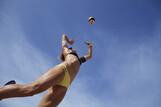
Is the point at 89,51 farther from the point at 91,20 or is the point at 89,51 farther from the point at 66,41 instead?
the point at 91,20

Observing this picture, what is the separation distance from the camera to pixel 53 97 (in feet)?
26.7

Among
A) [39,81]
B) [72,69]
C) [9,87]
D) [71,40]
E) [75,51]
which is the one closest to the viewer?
[9,87]

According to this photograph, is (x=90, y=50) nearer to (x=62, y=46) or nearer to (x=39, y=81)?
(x=62, y=46)

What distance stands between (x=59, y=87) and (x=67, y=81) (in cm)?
31

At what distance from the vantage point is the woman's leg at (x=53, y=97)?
8.04 meters

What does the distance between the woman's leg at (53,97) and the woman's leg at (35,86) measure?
454 mm

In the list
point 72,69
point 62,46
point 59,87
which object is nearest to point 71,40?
point 62,46

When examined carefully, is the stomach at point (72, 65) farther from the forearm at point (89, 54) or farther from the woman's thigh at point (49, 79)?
the forearm at point (89, 54)

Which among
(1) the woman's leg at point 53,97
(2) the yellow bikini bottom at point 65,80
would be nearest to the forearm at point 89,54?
(2) the yellow bikini bottom at point 65,80

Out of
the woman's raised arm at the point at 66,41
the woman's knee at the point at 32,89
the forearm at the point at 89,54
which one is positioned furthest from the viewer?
the forearm at the point at 89,54

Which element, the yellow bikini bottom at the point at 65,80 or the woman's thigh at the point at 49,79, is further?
the yellow bikini bottom at the point at 65,80

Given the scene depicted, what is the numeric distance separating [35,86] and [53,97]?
1.12 m

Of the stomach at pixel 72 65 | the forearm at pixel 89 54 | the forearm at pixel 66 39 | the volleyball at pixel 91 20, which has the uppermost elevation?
the volleyball at pixel 91 20

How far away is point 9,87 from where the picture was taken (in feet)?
22.5
